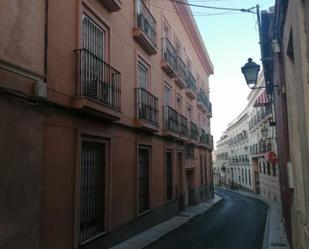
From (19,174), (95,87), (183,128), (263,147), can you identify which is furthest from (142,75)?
(263,147)

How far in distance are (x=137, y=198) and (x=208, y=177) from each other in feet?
63.4

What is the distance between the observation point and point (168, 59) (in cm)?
1762

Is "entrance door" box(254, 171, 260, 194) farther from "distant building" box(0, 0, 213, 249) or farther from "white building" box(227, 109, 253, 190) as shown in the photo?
"distant building" box(0, 0, 213, 249)

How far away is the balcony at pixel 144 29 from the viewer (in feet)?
42.4

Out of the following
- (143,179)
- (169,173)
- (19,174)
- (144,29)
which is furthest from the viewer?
(169,173)

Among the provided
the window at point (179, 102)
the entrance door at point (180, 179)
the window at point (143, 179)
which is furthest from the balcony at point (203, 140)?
the window at point (143, 179)

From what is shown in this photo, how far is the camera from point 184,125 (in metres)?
20.7

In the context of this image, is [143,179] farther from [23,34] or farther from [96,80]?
[23,34]

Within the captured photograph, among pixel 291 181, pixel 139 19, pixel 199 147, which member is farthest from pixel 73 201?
pixel 199 147

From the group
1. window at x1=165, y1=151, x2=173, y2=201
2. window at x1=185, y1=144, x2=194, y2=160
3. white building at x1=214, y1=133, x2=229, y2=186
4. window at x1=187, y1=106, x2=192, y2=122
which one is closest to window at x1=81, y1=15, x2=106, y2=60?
window at x1=165, y1=151, x2=173, y2=201

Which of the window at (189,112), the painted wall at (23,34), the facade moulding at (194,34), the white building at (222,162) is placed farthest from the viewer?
the white building at (222,162)

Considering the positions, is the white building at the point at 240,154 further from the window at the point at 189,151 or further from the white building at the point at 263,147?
the window at the point at 189,151

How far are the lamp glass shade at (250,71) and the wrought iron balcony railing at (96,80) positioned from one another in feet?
10.7

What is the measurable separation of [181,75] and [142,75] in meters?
6.77
